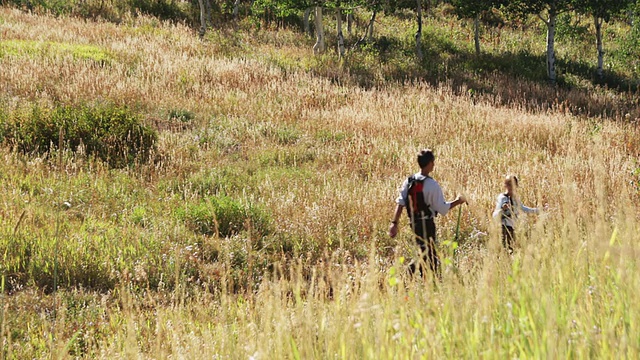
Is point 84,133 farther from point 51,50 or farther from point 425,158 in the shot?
point 51,50

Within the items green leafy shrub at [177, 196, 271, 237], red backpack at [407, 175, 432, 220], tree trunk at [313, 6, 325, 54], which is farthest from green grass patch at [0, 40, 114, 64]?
red backpack at [407, 175, 432, 220]

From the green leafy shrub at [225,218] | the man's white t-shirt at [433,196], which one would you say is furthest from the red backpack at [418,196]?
the green leafy shrub at [225,218]

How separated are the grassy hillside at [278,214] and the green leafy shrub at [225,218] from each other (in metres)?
0.03

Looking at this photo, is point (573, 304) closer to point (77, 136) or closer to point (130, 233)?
point (130, 233)

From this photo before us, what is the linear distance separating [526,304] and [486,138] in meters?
10.2

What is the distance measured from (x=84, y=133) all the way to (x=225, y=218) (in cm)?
396

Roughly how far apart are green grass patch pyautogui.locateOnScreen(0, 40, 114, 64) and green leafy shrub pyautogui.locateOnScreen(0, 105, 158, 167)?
19.6 feet

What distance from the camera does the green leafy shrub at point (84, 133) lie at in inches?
364

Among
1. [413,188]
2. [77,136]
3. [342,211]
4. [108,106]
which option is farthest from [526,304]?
[108,106]

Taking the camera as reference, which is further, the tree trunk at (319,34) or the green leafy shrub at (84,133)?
the tree trunk at (319,34)

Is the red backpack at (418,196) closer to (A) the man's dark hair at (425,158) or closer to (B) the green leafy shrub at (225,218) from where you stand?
A: (A) the man's dark hair at (425,158)

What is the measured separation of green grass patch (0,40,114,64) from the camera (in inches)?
602

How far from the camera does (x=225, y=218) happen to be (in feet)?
23.7

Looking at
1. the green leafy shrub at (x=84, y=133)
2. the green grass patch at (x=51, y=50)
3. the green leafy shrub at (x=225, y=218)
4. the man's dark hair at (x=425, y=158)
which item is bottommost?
the green leafy shrub at (x=225, y=218)
